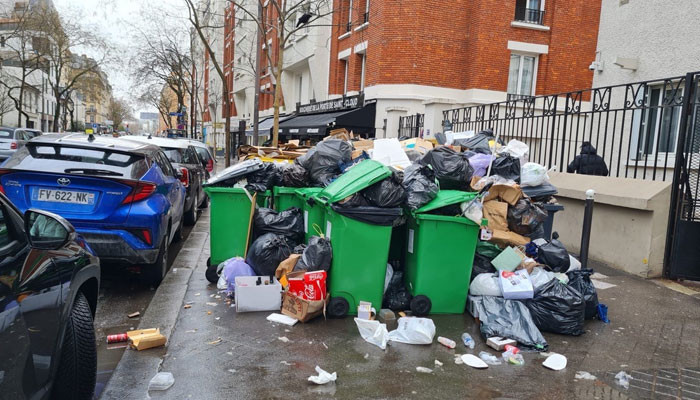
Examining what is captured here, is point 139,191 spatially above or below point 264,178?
below

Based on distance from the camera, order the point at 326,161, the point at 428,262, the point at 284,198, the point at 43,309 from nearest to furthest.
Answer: the point at 43,309 → the point at 428,262 → the point at 326,161 → the point at 284,198

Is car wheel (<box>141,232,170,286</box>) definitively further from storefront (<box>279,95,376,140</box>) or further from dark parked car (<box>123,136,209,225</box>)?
storefront (<box>279,95,376,140</box>)

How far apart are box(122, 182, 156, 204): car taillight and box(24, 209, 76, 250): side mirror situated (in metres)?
2.41

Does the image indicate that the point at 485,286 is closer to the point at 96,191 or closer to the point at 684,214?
the point at 684,214

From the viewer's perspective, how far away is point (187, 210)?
9.86 meters

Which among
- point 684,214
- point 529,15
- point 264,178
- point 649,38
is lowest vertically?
point 684,214

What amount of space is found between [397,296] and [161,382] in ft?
7.92

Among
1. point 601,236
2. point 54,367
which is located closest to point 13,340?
point 54,367

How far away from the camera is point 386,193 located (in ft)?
15.1

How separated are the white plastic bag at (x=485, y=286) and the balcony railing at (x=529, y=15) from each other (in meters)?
15.3

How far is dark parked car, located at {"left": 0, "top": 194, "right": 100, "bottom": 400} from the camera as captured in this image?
215cm

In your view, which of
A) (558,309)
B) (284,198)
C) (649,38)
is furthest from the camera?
(649,38)

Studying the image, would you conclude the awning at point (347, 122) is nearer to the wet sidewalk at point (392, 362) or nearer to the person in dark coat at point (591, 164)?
the person in dark coat at point (591, 164)

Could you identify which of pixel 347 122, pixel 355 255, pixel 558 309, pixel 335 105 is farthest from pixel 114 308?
pixel 335 105
